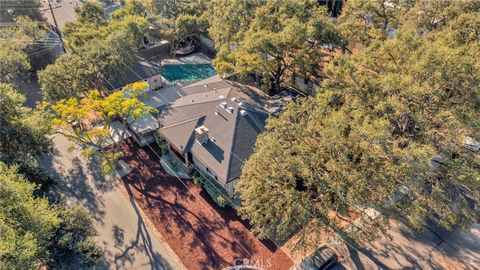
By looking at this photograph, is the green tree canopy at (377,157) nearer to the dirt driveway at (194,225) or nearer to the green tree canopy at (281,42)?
the dirt driveway at (194,225)

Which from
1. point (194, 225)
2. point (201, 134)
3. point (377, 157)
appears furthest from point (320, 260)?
point (201, 134)

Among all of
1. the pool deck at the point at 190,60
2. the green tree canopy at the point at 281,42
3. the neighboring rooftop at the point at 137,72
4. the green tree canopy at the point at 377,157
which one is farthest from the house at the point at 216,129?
the pool deck at the point at 190,60

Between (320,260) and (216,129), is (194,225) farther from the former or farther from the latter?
(320,260)

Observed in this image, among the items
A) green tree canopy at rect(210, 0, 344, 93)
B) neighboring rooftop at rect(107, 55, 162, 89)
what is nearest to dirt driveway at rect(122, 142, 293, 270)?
neighboring rooftop at rect(107, 55, 162, 89)

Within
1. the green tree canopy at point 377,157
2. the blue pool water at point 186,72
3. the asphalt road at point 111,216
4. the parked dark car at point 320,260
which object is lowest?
the asphalt road at point 111,216

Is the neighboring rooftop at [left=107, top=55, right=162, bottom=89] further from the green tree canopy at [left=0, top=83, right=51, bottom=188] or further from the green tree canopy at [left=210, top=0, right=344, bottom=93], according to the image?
the green tree canopy at [left=0, top=83, right=51, bottom=188]
